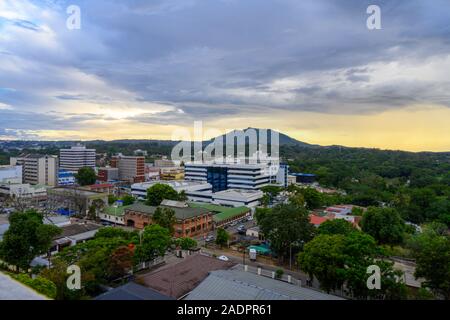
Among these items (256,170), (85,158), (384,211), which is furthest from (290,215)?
(85,158)

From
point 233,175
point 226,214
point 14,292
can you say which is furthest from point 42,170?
point 14,292

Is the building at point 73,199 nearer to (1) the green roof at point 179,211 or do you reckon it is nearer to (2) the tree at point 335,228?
(1) the green roof at point 179,211

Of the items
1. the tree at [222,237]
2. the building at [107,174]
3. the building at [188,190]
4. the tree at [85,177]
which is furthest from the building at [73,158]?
the tree at [222,237]

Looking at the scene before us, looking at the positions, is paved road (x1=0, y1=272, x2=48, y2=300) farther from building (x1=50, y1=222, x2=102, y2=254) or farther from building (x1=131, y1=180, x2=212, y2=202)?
building (x1=131, y1=180, x2=212, y2=202)

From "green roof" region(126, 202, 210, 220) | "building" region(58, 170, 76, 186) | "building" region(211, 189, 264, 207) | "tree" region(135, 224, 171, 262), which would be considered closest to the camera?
"tree" region(135, 224, 171, 262)

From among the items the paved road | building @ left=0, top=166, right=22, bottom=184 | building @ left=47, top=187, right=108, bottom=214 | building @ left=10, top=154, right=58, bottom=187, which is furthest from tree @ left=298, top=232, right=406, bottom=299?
building @ left=10, top=154, right=58, bottom=187

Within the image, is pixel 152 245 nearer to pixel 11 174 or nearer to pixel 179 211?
pixel 179 211
